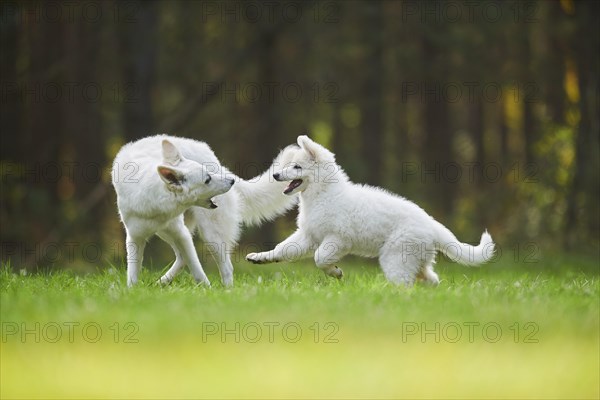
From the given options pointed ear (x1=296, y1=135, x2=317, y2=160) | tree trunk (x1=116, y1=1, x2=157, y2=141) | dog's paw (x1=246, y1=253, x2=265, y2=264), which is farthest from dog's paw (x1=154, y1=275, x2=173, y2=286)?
tree trunk (x1=116, y1=1, x2=157, y2=141)

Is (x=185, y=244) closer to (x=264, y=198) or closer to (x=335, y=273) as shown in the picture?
(x=264, y=198)

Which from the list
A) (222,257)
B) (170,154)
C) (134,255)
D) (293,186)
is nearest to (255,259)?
(222,257)

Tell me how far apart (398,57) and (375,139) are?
2.70 m

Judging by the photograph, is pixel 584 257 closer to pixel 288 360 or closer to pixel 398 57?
pixel 398 57

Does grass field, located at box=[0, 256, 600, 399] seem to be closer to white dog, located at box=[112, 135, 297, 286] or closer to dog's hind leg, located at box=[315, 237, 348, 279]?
dog's hind leg, located at box=[315, 237, 348, 279]

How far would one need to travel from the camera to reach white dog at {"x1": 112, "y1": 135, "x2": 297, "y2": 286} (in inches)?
340

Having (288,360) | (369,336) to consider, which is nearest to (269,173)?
(369,336)

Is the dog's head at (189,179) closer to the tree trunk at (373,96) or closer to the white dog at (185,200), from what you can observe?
the white dog at (185,200)

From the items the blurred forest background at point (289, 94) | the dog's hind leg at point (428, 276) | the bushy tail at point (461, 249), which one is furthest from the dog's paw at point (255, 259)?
the blurred forest background at point (289, 94)

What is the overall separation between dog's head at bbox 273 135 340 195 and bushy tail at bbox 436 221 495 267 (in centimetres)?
130

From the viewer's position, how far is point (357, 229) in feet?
28.9

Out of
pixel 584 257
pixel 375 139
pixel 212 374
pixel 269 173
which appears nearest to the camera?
pixel 212 374

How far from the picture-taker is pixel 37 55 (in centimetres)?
2444

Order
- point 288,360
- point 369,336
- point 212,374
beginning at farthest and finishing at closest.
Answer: point 369,336
point 288,360
point 212,374
